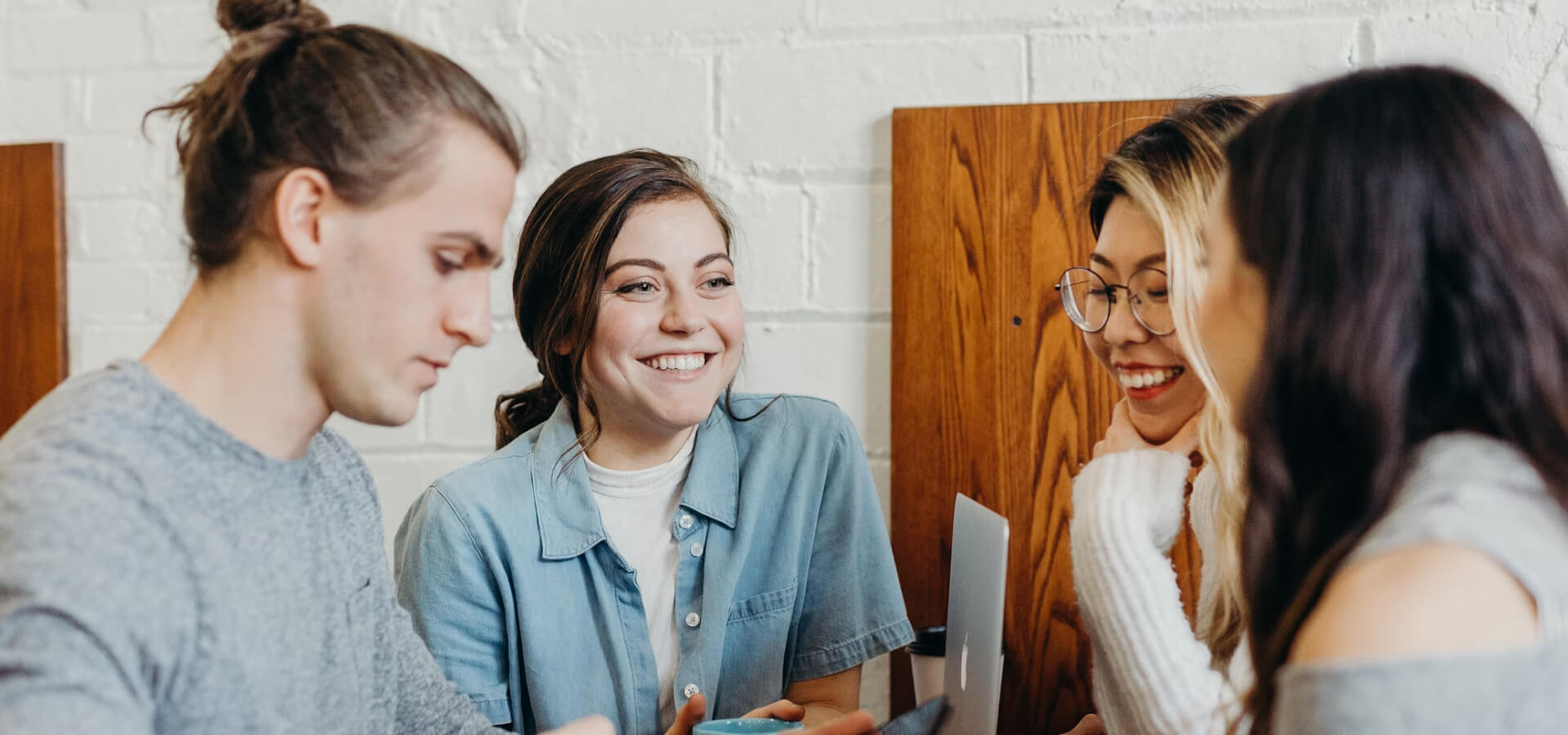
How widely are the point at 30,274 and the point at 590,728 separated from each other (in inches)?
46.2

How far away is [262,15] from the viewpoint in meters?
0.78

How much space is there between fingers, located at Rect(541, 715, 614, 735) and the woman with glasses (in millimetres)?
428

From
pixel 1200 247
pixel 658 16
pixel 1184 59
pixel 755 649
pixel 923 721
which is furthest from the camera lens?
pixel 658 16

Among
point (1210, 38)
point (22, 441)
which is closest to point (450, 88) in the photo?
point (22, 441)

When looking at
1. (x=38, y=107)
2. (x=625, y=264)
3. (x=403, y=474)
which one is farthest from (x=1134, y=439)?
(x=38, y=107)

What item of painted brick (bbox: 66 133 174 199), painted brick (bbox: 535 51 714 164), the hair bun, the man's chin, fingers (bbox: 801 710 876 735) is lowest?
fingers (bbox: 801 710 876 735)

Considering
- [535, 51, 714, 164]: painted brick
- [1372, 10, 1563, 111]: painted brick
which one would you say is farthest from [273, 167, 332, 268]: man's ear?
[1372, 10, 1563, 111]: painted brick

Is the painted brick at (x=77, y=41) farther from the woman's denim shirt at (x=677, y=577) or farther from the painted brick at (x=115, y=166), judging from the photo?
the woman's denim shirt at (x=677, y=577)

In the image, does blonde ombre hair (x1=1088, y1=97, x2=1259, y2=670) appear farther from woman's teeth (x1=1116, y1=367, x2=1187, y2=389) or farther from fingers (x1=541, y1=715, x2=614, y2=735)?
fingers (x1=541, y1=715, x2=614, y2=735)

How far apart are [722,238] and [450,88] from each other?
537mm

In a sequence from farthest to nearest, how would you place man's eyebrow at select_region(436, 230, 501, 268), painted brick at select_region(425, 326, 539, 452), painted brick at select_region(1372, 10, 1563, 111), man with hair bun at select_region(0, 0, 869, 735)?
painted brick at select_region(425, 326, 539, 452)
painted brick at select_region(1372, 10, 1563, 111)
man's eyebrow at select_region(436, 230, 501, 268)
man with hair bun at select_region(0, 0, 869, 735)

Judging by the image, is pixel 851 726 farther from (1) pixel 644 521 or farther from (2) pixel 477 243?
(2) pixel 477 243

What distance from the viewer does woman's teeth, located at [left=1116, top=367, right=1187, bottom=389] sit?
1130 mm

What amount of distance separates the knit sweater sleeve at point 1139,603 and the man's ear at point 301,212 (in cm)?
67
